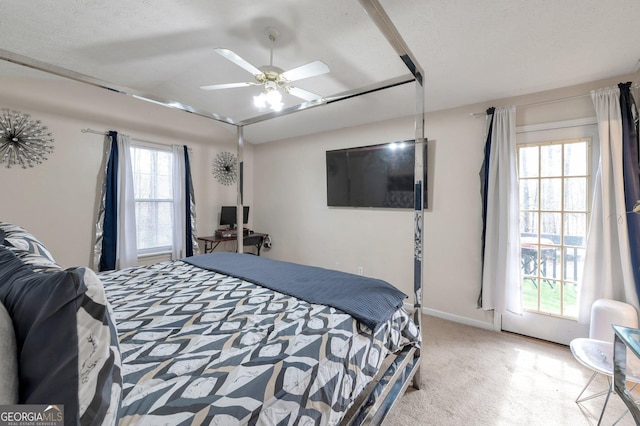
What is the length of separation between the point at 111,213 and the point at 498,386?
4170 mm

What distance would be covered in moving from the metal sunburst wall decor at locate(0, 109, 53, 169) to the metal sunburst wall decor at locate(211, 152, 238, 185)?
6.25 feet

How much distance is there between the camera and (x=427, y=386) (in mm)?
1899

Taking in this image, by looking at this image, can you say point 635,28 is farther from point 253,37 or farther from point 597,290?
point 253,37

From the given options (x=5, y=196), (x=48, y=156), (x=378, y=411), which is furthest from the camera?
(x=48, y=156)

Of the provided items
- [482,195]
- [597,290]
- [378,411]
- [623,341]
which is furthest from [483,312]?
[378,411]

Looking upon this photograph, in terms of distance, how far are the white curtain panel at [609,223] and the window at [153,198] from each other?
4.71 meters

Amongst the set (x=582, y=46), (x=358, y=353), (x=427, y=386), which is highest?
(x=582, y=46)

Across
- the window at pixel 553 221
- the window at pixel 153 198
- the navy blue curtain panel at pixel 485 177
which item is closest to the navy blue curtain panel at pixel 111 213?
the window at pixel 153 198

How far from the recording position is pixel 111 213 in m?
3.19

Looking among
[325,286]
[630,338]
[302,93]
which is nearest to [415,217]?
[325,286]

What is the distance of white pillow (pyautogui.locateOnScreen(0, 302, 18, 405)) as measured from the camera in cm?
47

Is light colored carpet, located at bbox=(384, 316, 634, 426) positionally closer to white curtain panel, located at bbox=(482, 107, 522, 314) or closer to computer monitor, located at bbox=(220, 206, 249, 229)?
white curtain panel, located at bbox=(482, 107, 522, 314)

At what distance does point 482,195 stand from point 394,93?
1.39m

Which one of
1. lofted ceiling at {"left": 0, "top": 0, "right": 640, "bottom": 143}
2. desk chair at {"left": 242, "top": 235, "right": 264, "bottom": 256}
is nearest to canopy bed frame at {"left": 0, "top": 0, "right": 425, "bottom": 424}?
lofted ceiling at {"left": 0, "top": 0, "right": 640, "bottom": 143}
